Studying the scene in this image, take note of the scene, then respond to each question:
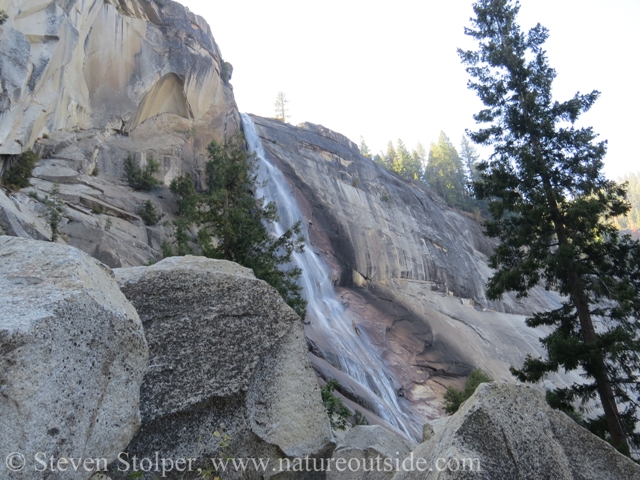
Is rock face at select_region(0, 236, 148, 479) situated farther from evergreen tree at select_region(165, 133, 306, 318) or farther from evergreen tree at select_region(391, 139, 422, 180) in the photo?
evergreen tree at select_region(391, 139, 422, 180)

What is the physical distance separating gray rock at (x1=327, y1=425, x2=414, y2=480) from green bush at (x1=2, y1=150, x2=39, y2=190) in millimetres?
20377

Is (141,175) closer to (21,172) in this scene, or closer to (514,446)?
(21,172)

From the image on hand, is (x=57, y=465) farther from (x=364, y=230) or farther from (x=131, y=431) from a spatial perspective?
(x=364, y=230)

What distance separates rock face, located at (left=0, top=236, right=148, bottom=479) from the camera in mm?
3289

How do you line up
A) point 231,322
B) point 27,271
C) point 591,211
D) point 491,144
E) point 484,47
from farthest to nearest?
Result: point 484,47, point 491,144, point 591,211, point 231,322, point 27,271

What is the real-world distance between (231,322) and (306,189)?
3271 centimetres

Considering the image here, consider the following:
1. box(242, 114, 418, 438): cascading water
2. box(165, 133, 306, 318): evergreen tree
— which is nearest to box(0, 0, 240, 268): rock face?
box(165, 133, 306, 318): evergreen tree

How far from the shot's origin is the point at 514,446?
387 cm

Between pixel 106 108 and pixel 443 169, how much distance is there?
5055 centimetres

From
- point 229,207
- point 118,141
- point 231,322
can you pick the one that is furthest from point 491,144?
point 118,141

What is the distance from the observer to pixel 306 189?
3797cm

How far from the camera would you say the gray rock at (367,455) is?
243 inches

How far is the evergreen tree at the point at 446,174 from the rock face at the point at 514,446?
55.4 meters

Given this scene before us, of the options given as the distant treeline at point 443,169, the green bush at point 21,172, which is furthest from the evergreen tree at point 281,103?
the green bush at point 21,172
